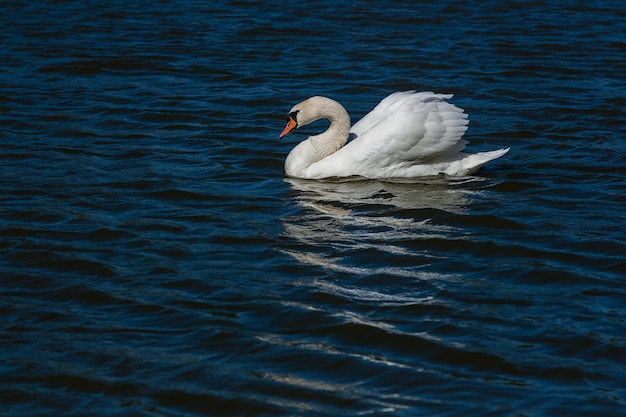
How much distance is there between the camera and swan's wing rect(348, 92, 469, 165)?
11.1 m

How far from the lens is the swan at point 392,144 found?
437 inches

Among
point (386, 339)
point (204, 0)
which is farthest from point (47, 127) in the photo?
point (204, 0)

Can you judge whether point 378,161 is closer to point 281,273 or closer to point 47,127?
point 281,273

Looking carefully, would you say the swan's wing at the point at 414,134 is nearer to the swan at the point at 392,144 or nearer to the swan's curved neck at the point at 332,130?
the swan at the point at 392,144

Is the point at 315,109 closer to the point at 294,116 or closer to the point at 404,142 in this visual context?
the point at 294,116

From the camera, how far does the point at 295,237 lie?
963 centimetres

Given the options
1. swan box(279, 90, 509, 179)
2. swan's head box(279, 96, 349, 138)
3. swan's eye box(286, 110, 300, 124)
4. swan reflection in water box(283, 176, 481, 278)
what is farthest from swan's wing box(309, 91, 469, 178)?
swan's eye box(286, 110, 300, 124)

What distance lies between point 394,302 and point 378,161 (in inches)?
133

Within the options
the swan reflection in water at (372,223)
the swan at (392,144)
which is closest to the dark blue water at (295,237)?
the swan reflection in water at (372,223)

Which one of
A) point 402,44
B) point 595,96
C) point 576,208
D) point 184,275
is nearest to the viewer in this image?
point 184,275

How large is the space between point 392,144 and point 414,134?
0.22m

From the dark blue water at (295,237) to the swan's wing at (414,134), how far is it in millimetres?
306

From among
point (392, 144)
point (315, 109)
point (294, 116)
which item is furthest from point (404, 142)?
point (294, 116)

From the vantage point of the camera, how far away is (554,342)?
7.32 m
